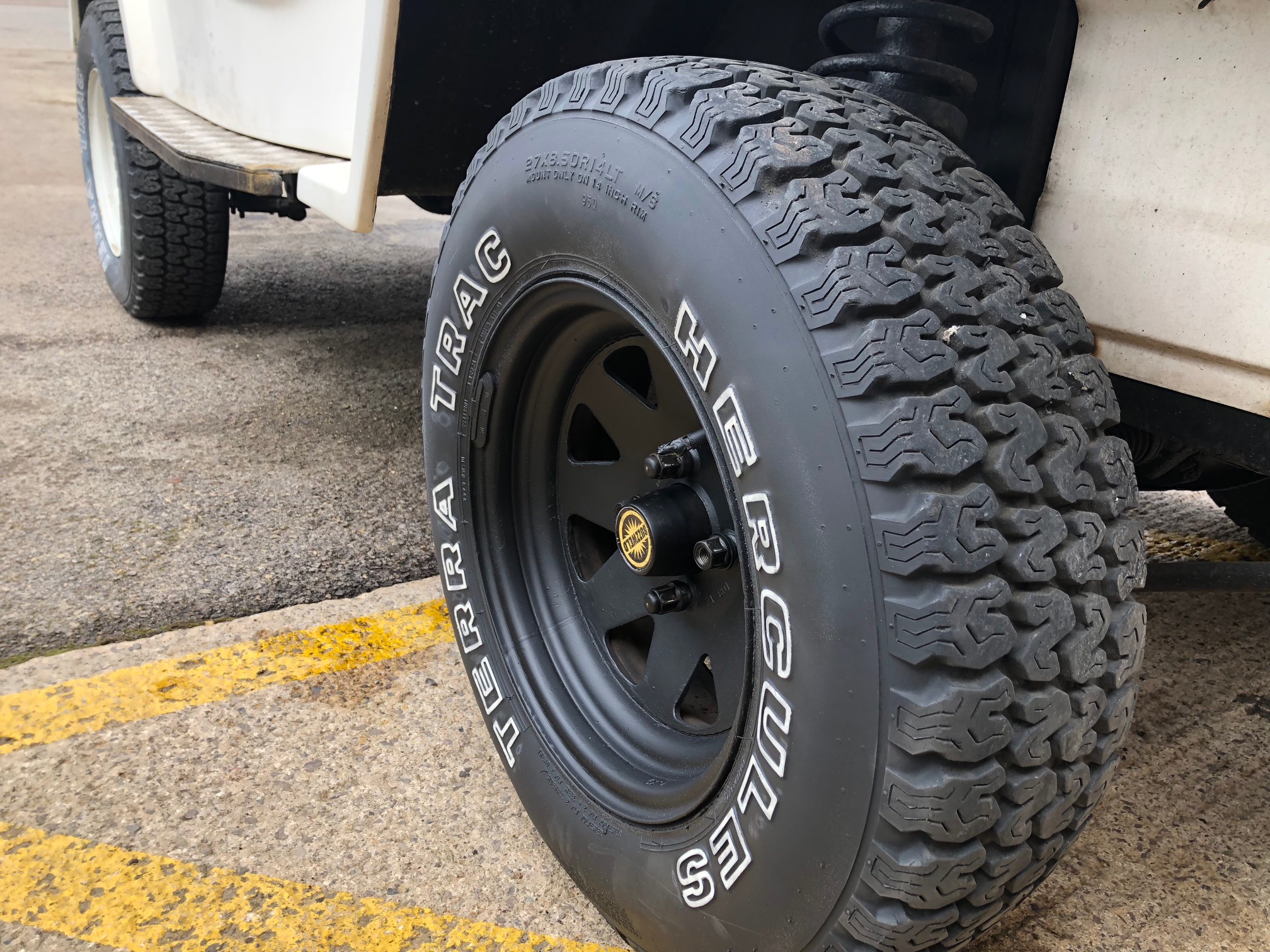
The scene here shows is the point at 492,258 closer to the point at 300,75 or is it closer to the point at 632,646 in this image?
the point at 632,646

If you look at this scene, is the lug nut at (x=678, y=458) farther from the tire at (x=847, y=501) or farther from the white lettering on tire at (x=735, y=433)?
the white lettering on tire at (x=735, y=433)

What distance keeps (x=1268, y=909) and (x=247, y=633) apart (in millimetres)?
2190

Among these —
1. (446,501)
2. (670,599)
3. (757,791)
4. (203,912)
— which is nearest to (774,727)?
(757,791)

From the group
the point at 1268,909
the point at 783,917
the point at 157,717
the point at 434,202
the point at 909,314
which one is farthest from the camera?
the point at 434,202

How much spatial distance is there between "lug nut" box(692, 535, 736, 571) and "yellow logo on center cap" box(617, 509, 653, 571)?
0.26ft

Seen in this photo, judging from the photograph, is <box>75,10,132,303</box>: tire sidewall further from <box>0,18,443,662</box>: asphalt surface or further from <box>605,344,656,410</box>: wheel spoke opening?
A: <box>605,344,656,410</box>: wheel spoke opening

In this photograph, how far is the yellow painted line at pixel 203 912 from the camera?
5.40 ft

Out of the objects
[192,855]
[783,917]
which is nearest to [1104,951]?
[783,917]

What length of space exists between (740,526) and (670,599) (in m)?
0.39

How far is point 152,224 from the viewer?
4.05 meters

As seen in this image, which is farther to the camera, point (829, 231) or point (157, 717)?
point (157, 717)

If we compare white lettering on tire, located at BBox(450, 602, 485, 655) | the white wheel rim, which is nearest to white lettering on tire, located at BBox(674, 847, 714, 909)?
white lettering on tire, located at BBox(450, 602, 485, 655)

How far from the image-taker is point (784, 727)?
4.00 ft

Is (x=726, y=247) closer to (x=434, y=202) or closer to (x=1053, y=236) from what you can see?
(x=1053, y=236)
